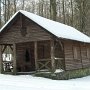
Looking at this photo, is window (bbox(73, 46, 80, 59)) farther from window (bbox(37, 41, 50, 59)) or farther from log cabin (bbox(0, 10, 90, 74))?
window (bbox(37, 41, 50, 59))

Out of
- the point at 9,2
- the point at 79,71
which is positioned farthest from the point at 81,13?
the point at 79,71

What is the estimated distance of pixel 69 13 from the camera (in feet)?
200

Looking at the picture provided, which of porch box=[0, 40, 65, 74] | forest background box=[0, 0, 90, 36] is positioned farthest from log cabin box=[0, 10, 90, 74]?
forest background box=[0, 0, 90, 36]

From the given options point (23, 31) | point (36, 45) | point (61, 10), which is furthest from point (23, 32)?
point (61, 10)

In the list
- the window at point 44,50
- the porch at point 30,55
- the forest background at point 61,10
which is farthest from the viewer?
the forest background at point 61,10

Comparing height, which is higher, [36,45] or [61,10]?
[61,10]

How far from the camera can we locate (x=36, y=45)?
1000 inches

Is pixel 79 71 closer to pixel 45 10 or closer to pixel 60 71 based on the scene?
pixel 60 71

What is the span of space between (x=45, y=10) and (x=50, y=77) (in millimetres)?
42019

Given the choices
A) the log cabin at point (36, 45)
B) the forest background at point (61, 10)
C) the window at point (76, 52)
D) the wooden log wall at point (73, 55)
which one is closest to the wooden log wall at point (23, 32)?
the log cabin at point (36, 45)

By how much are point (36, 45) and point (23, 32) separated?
1853 mm

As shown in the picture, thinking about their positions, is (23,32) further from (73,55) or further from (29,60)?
(73,55)

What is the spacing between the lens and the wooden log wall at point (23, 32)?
83.7 feet

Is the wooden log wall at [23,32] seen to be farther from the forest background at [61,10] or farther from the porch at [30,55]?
the forest background at [61,10]
